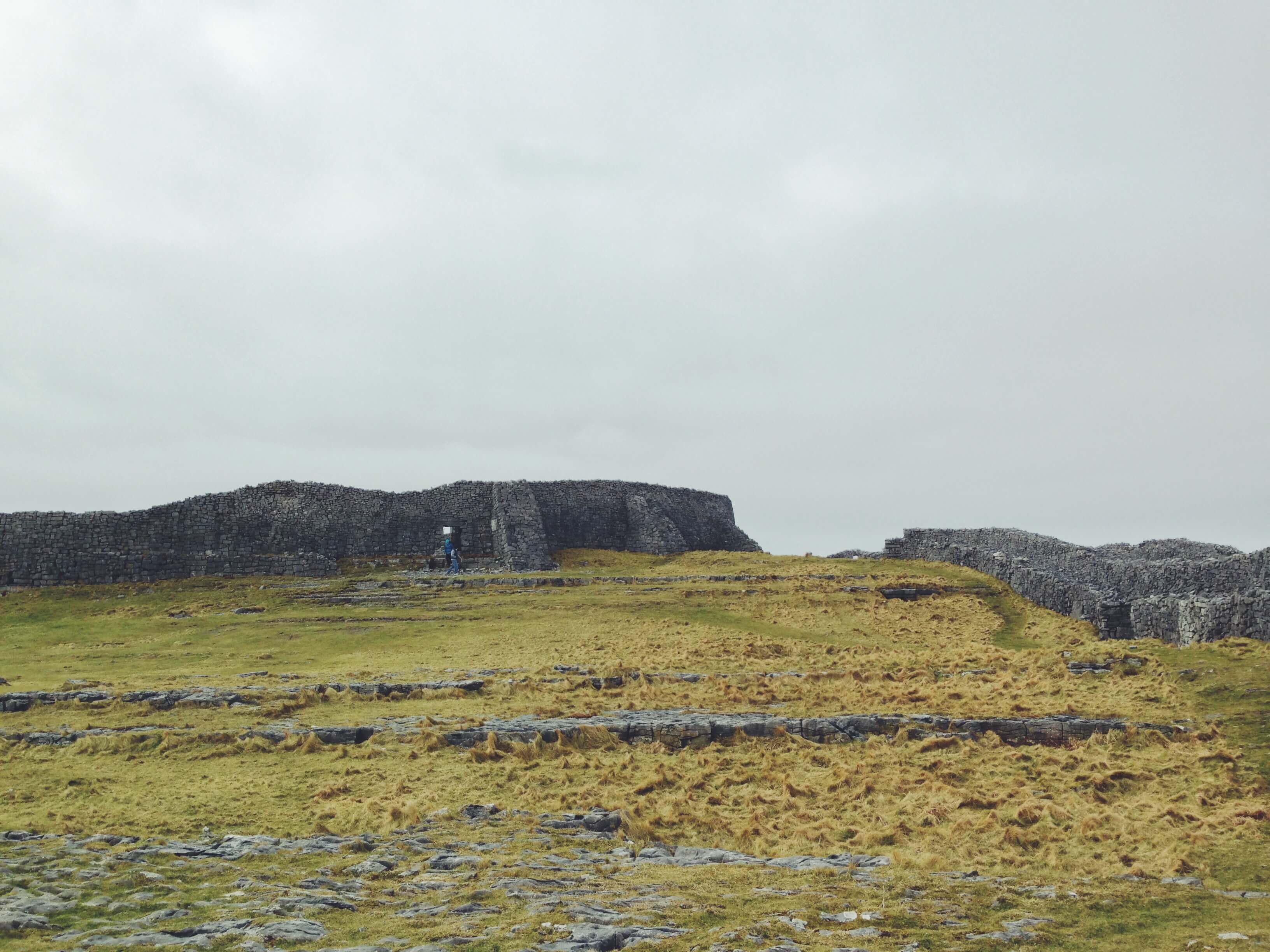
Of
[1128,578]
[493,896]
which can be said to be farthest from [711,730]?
[1128,578]

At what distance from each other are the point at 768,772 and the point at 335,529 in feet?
126

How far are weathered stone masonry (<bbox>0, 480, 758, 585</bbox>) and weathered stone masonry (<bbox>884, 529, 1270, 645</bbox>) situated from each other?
1535 centimetres

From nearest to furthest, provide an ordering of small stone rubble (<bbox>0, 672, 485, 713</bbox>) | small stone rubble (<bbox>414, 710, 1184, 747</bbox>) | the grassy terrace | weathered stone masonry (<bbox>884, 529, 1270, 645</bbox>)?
the grassy terrace
small stone rubble (<bbox>414, 710, 1184, 747</bbox>)
small stone rubble (<bbox>0, 672, 485, 713</bbox>)
weathered stone masonry (<bbox>884, 529, 1270, 645</bbox>)

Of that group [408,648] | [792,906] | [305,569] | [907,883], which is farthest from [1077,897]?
[305,569]

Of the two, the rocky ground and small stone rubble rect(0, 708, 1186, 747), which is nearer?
the rocky ground

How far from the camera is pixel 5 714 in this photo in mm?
18000

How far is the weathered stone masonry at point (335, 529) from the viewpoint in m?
42.3

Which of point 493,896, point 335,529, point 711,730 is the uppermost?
point 335,529

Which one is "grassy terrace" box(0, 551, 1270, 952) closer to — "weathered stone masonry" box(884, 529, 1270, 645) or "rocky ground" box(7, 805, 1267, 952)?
"rocky ground" box(7, 805, 1267, 952)

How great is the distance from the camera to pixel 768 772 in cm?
1399

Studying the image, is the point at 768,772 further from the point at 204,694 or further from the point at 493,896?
the point at 204,694

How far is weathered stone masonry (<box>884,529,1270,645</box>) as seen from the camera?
2084 centimetres

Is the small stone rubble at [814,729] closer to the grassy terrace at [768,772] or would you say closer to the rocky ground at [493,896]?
the grassy terrace at [768,772]

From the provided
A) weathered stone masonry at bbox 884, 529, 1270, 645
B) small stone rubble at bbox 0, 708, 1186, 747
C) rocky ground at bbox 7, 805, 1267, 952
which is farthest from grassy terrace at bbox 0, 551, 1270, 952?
weathered stone masonry at bbox 884, 529, 1270, 645
